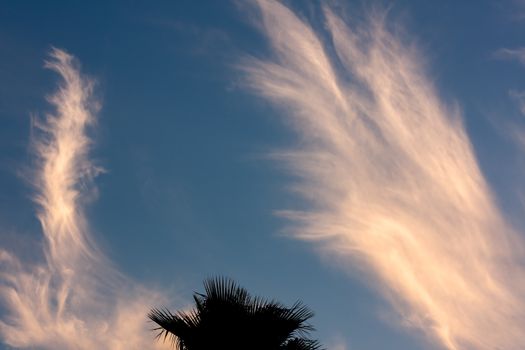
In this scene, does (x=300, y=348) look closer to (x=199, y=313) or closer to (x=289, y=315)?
(x=289, y=315)

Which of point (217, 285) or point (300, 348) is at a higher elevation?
point (217, 285)

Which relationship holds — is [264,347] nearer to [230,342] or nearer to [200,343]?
[230,342]

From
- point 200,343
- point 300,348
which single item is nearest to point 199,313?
point 200,343

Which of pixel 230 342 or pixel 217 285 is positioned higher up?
pixel 217 285

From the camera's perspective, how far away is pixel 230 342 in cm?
971

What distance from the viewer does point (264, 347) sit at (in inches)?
385

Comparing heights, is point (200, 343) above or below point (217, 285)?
below

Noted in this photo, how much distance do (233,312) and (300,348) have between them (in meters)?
1.55

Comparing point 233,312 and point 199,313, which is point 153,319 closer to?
point 199,313

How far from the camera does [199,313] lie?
10266 mm

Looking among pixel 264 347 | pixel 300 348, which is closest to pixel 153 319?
pixel 264 347

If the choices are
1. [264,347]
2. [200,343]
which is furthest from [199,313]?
[264,347]

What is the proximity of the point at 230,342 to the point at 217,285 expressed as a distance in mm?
1166

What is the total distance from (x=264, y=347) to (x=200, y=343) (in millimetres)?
1288
